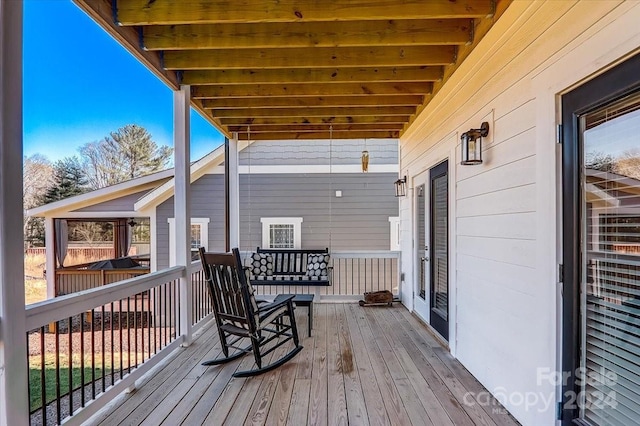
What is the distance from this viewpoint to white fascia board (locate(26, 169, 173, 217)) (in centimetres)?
285

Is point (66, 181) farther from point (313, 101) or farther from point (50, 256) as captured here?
point (313, 101)

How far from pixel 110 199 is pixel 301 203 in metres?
3.54

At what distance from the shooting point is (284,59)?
11.0 ft

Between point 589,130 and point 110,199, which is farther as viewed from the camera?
point 110,199

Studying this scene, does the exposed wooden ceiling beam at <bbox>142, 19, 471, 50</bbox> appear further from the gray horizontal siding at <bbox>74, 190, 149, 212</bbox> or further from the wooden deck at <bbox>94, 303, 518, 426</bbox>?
the wooden deck at <bbox>94, 303, 518, 426</bbox>

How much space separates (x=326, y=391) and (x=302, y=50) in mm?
3057

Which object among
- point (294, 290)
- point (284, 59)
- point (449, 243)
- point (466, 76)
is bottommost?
point (294, 290)

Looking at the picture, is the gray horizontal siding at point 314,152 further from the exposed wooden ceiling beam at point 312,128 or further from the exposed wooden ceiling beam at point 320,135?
the exposed wooden ceiling beam at point 312,128

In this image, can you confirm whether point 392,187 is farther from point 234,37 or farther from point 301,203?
point 234,37

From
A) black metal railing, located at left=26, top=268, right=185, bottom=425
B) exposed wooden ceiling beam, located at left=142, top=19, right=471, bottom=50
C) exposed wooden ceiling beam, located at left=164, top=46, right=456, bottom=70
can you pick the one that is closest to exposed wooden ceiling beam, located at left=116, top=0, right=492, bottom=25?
exposed wooden ceiling beam, located at left=142, top=19, right=471, bottom=50

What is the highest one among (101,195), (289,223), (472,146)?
(472,146)

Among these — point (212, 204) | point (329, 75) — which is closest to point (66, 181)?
point (329, 75)

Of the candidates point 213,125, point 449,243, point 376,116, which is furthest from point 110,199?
point 449,243

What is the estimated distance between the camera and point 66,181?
315 centimetres
